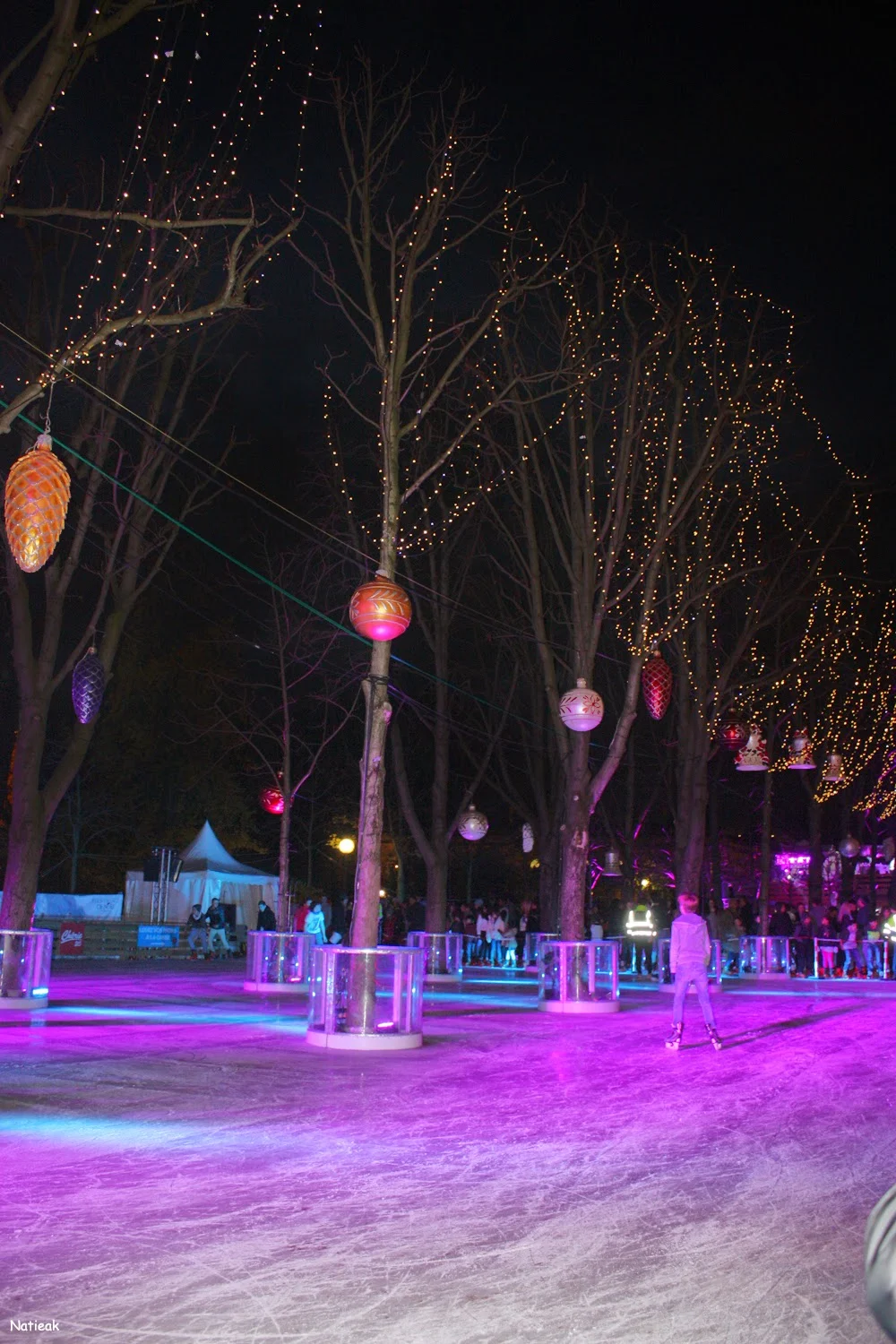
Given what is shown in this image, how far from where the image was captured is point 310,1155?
6.86 meters

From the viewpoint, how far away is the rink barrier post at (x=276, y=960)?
22.0m

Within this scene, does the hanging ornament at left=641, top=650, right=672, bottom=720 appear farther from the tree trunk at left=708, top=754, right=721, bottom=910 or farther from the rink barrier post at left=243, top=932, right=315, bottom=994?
the tree trunk at left=708, top=754, right=721, bottom=910

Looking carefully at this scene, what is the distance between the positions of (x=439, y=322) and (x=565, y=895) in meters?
9.04

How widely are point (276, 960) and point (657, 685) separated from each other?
803cm

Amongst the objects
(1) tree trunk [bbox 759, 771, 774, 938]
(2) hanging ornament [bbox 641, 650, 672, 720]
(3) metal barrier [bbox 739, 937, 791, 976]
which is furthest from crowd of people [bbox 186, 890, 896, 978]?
(2) hanging ornament [bbox 641, 650, 672, 720]

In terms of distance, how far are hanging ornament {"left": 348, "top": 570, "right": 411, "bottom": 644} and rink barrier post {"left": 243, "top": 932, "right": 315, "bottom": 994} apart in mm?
9917

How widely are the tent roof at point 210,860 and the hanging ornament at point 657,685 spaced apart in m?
22.6

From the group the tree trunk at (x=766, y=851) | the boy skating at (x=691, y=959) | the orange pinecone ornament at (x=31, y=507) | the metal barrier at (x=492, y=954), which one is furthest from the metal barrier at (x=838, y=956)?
the orange pinecone ornament at (x=31, y=507)

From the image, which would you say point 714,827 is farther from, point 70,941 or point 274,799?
point 70,941

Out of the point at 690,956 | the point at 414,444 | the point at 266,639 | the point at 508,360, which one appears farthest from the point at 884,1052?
the point at 266,639

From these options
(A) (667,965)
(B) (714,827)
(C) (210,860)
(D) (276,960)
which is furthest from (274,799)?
(B) (714,827)

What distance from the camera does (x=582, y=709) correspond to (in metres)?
18.3

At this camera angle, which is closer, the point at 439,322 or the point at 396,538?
the point at 396,538

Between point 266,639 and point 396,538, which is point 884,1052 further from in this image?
point 266,639
